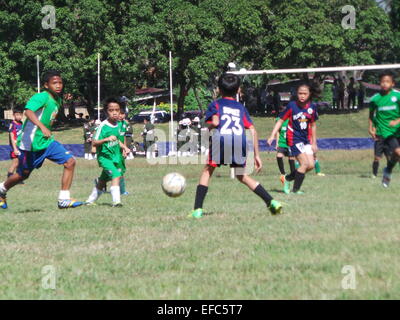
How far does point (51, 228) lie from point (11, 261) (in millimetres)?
1992

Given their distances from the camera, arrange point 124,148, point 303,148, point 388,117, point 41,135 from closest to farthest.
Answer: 1. point 41,135
2. point 124,148
3. point 303,148
4. point 388,117

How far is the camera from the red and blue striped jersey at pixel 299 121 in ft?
40.8

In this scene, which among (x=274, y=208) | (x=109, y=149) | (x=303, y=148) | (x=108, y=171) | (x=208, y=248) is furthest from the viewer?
(x=303, y=148)

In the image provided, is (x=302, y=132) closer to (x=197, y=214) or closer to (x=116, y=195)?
(x=116, y=195)

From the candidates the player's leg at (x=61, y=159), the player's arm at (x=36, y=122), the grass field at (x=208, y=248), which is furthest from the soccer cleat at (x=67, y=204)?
the player's arm at (x=36, y=122)

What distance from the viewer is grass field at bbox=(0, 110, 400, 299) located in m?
5.09

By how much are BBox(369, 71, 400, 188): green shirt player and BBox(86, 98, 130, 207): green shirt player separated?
480cm

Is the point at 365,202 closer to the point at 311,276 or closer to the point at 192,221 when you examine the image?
the point at 192,221

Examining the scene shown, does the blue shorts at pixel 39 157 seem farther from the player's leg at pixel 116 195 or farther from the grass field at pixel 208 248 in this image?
the player's leg at pixel 116 195

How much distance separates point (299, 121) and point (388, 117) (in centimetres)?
184

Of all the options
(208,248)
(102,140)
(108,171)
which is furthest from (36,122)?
(208,248)

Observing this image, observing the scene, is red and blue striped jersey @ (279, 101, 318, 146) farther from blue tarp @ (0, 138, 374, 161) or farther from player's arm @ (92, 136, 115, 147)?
blue tarp @ (0, 138, 374, 161)

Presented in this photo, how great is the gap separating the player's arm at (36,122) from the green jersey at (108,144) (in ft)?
4.99

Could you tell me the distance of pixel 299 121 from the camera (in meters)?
12.4
